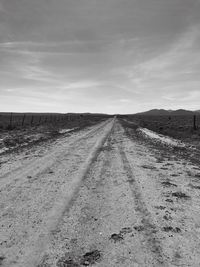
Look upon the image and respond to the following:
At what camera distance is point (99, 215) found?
465 cm

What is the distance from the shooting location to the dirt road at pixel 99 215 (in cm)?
335

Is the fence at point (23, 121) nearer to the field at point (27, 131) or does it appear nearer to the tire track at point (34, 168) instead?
the field at point (27, 131)

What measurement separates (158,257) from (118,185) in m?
3.29

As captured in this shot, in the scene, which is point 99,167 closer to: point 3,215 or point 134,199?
point 134,199

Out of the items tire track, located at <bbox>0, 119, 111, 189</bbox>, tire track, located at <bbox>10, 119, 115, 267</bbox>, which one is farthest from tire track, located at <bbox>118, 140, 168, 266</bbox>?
tire track, located at <bbox>0, 119, 111, 189</bbox>

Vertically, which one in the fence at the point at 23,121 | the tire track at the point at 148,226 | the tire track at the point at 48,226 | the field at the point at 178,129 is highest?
the field at the point at 178,129

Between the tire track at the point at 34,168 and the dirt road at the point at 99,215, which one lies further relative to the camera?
the tire track at the point at 34,168

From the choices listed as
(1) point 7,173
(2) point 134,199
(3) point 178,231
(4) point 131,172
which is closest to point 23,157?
(1) point 7,173

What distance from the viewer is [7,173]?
7609mm

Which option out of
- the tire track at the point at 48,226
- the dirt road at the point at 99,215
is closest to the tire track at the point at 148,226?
the dirt road at the point at 99,215

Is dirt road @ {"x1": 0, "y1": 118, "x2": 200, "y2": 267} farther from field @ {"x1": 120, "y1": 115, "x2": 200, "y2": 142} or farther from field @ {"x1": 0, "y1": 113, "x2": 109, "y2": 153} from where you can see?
field @ {"x1": 120, "y1": 115, "x2": 200, "y2": 142}

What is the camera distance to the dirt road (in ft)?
11.0

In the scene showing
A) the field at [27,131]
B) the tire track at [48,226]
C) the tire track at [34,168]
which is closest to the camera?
the tire track at [48,226]

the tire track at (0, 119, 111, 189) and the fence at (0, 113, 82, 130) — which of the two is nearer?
the tire track at (0, 119, 111, 189)
